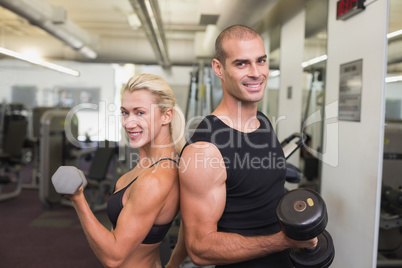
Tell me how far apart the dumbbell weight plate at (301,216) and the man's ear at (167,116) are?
53cm

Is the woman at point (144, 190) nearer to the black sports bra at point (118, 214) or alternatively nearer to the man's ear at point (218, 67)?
the black sports bra at point (118, 214)

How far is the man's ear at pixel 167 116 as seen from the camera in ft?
4.68

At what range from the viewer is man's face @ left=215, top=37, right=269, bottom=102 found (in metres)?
1.24

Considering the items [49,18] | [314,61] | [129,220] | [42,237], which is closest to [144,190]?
[129,220]

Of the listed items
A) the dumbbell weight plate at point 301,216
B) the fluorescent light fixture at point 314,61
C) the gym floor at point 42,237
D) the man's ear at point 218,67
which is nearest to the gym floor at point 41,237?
the gym floor at point 42,237

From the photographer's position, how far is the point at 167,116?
144 cm

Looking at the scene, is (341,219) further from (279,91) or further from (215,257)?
(279,91)

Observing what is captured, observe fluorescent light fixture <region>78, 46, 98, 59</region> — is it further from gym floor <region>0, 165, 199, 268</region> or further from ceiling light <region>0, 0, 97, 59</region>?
gym floor <region>0, 165, 199, 268</region>

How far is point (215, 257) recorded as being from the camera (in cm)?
119

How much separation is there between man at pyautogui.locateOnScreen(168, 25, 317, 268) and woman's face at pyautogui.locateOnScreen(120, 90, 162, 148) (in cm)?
20

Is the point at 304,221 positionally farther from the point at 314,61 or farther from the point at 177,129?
the point at 314,61

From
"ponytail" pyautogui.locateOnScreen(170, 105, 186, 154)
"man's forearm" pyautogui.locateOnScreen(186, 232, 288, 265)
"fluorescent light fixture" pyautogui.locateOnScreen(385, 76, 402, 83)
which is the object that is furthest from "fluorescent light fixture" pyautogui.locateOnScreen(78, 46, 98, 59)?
"man's forearm" pyautogui.locateOnScreen(186, 232, 288, 265)

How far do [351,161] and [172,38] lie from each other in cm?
745

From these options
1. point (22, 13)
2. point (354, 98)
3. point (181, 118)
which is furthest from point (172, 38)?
point (181, 118)
